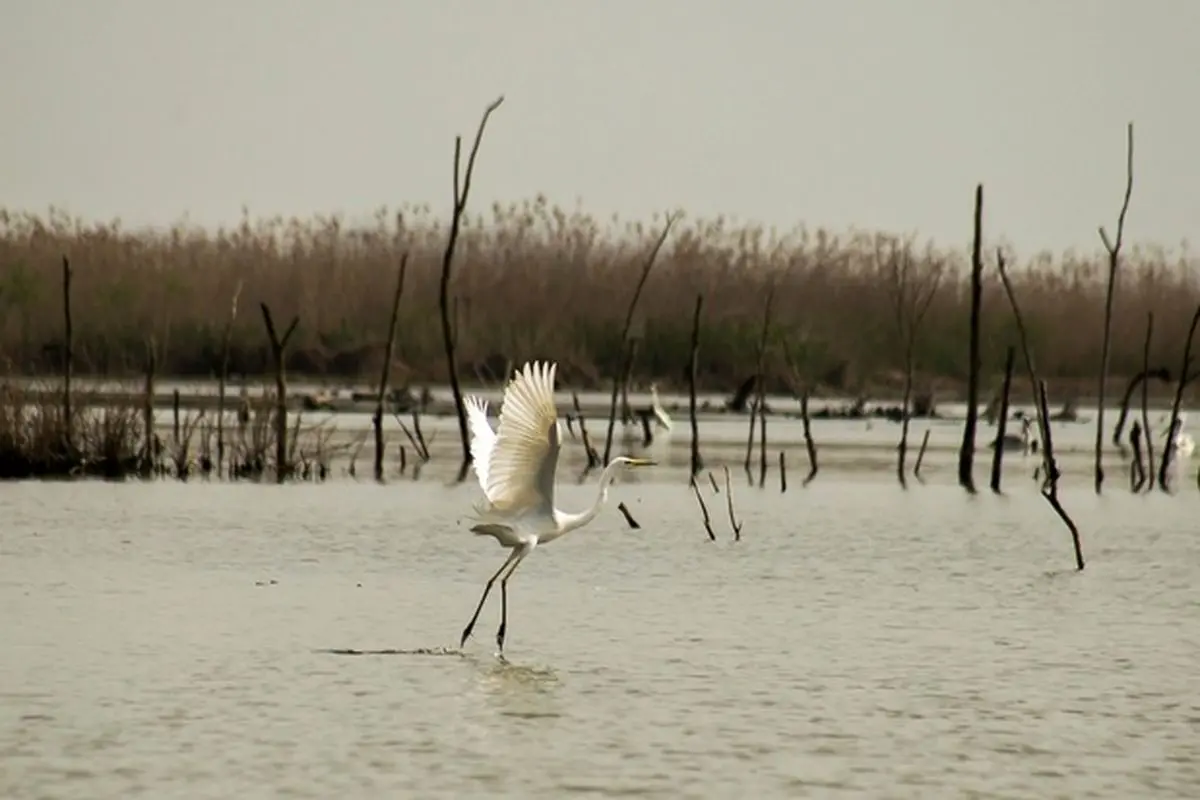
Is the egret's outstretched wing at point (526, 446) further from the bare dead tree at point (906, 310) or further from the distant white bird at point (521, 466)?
the bare dead tree at point (906, 310)

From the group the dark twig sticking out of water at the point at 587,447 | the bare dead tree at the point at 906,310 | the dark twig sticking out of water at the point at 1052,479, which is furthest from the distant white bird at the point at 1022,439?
the dark twig sticking out of water at the point at 1052,479

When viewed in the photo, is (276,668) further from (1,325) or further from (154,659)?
(1,325)

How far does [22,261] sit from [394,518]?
2179 centimetres

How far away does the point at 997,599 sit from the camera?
13.9 meters

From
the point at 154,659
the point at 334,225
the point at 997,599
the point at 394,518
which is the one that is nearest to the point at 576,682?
the point at 154,659

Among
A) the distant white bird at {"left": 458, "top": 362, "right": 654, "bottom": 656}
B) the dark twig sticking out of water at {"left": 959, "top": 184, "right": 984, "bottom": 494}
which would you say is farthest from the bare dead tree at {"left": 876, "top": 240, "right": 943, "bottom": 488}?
the distant white bird at {"left": 458, "top": 362, "right": 654, "bottom": 656}

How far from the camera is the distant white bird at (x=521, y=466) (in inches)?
419

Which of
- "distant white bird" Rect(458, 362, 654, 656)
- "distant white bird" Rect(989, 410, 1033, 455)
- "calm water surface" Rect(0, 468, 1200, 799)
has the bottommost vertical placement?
"calm water surface" Rect(0, 468, 1200, 799)

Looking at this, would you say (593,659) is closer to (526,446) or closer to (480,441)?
(526,446)

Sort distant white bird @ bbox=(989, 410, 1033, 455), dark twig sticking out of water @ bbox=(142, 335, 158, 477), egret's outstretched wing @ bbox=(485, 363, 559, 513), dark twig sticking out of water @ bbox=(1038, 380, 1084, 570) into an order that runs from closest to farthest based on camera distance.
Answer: egret's outstretched wing @ bbox=(485, 363, 559, 513), dark twig sticking out of water @ bbox=(1038, 380, 1084, 570), dark twig sticking out of water @ bbox=(142, 335, 158, 477), distant white bird @ bbox=(989, 410, 1033, 455)

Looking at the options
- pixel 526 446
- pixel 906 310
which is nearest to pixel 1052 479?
pixel 526 446

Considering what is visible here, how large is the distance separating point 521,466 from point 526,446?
148 mm

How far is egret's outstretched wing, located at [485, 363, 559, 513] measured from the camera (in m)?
10.6

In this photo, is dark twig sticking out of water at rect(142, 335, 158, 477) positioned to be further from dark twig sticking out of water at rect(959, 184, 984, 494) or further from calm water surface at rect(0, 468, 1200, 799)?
dark twig sticking out of water at rect(959, 184, 984, 494)
